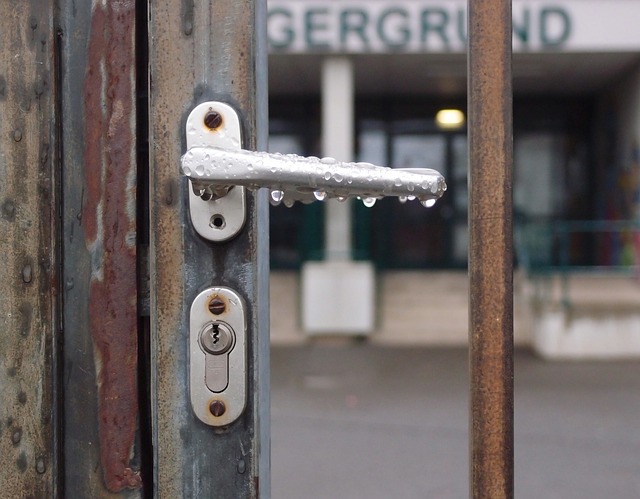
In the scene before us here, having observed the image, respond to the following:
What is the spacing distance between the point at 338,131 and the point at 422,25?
1.77 meters

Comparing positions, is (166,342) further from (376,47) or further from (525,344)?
(376,47)

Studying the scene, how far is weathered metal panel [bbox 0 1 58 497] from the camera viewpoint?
3.14 ft

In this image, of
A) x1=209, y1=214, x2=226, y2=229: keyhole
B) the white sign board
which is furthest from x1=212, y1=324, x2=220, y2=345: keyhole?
the white sign board

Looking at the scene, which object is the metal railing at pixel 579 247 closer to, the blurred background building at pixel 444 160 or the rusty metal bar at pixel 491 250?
the blurred background building at pixel 444 160

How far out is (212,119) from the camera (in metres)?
0.89

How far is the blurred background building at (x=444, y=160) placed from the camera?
912cm

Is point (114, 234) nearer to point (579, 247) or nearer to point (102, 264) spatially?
point (102, 264)

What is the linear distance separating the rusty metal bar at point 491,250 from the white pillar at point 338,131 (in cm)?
846

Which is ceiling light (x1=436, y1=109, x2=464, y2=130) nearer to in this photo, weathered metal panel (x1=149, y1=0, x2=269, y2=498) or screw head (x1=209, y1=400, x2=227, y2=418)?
weathered metal panel (x1=149, y1=0, x2=269, y2=498)

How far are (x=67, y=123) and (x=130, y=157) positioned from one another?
0.35 feet

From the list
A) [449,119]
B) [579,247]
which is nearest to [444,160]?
[449,119]

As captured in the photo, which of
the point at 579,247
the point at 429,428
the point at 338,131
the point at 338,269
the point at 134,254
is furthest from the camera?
the point at 579,247

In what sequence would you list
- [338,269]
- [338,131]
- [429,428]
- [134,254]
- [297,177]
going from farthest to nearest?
[338,131] < [338,269] < [429,428] < [134,254] < [297,177]

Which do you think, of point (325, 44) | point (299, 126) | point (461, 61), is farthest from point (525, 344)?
point (299, 126)
